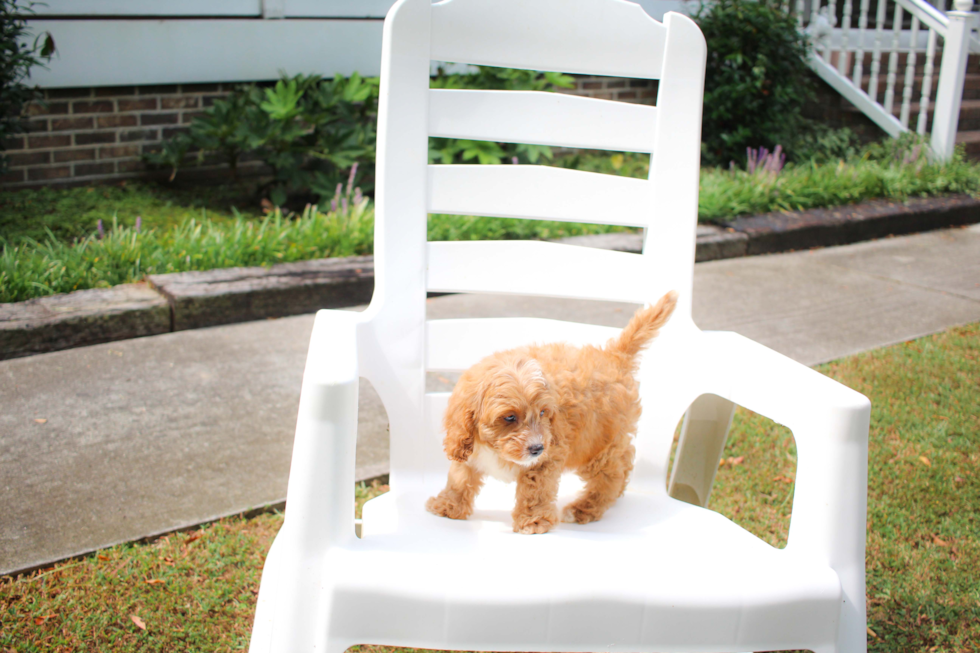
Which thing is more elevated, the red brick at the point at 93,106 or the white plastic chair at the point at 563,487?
the red brick at the point at 93,106

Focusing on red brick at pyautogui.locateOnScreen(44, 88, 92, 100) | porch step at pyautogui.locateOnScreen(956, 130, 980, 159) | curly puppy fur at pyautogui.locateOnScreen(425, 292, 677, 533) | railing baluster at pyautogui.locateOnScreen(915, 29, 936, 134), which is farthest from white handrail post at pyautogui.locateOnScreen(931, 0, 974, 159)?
red brick at pyautogui.locateOnScreen(44, 88, 92, 100)

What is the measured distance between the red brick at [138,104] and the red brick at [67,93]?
18 cm

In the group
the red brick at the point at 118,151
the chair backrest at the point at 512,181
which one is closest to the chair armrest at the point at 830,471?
the chair backrest at the point at 512,181

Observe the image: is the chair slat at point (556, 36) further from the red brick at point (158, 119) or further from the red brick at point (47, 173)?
the red brick at point (47, 173)

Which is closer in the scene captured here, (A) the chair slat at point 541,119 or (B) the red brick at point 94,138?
(A) the chair slat at point 541,119

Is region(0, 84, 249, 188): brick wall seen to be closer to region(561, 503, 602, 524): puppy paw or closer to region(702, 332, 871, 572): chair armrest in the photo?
region(561, 503, 602, 524): puppy paw

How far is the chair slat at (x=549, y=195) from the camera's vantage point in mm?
1964

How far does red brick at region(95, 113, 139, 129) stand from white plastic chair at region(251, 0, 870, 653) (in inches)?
145

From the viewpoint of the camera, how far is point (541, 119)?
1988mm

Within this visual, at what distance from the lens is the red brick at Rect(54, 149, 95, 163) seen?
4.71 metres

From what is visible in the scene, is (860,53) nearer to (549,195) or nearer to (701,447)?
(549,195)

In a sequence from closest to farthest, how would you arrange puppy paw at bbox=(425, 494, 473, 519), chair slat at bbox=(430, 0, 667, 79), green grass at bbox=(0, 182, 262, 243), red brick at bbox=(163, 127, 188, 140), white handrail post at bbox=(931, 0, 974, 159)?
puppy paw at bbox=(425, 494, 473, 519), chair slat at bbox=(430, 0, 667, 79), green grass at bbox=(0, 182, 262, 243), red brick at bbox=(163, 127, 188, 140), white handrail post at bbox=(931, 0, 974, 159)

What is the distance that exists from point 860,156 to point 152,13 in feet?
18.7

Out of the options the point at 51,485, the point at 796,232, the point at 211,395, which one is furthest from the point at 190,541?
the point at 796,232
